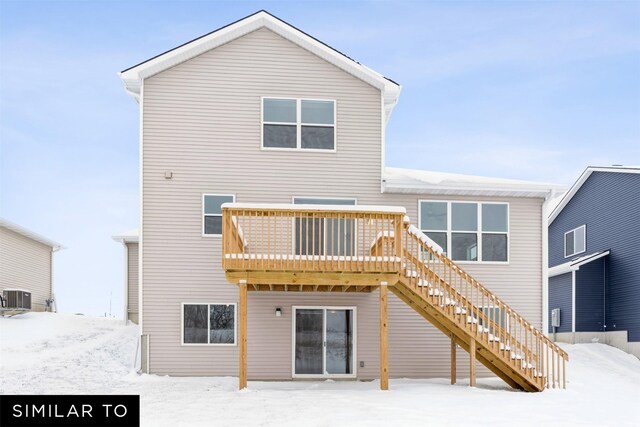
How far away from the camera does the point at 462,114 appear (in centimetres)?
3309

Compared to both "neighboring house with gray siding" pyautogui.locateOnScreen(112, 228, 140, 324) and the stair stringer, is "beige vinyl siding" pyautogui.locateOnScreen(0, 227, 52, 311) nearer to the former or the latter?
"neighboring house with gray siding" pyautogui.locateOnScreen(112, 228, 140, 324)

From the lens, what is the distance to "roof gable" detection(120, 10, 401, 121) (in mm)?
17234

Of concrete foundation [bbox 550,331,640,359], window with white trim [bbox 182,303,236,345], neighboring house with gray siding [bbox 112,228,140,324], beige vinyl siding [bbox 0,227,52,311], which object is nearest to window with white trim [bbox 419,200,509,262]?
window with white trim [bbox 182,303,236,345]

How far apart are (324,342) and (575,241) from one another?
15372mm

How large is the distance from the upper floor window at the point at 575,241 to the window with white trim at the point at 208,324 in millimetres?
16477

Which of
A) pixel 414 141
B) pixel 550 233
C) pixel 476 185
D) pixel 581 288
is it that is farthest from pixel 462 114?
pixel 476 185

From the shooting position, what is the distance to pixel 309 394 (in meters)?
13.7

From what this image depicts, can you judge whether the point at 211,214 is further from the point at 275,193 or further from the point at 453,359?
the point at 453,359

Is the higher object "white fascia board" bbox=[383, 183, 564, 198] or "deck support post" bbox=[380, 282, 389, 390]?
"white fascia board" bbox=[383, 183, 564, 198]

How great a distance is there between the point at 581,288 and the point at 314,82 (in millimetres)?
14355

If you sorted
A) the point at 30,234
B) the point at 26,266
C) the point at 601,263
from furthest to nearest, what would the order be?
the point at 26,266
the point at 30,234
the point at 601,263

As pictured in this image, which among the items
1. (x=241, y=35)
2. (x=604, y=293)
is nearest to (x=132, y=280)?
(x=241, y=35)

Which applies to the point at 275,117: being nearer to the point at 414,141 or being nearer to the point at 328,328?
the point at 328,328

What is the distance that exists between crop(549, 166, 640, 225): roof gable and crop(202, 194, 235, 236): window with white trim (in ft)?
48.6
